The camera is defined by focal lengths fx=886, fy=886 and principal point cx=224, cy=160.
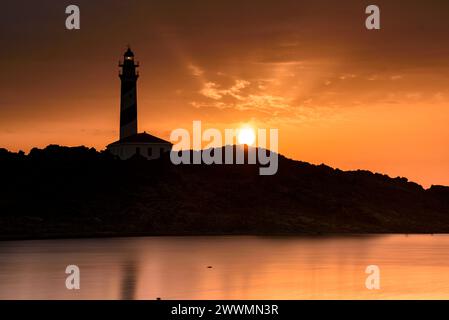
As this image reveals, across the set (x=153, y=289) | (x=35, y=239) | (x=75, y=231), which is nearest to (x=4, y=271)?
(x=153, y=289)

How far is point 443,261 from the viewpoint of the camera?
277 ft

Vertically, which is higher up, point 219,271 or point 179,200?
point 179,200

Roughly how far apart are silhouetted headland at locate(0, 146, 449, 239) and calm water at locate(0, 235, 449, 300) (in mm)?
22936

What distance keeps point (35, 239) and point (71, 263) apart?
Answer: 1604 inches

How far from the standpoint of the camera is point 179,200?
143 meters

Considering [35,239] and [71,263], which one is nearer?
[71,263]

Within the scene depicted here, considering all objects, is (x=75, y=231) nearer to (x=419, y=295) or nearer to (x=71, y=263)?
(x=71, y=263)

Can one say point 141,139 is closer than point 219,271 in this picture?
No

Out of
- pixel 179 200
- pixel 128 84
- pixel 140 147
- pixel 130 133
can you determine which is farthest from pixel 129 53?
pixel 179 200

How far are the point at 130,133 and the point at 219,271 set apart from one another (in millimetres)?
59675

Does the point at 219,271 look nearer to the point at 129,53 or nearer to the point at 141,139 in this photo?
the point at 129,53

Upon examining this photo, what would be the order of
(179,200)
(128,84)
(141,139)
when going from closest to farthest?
(128,84)
(141,139)
(179,200)
